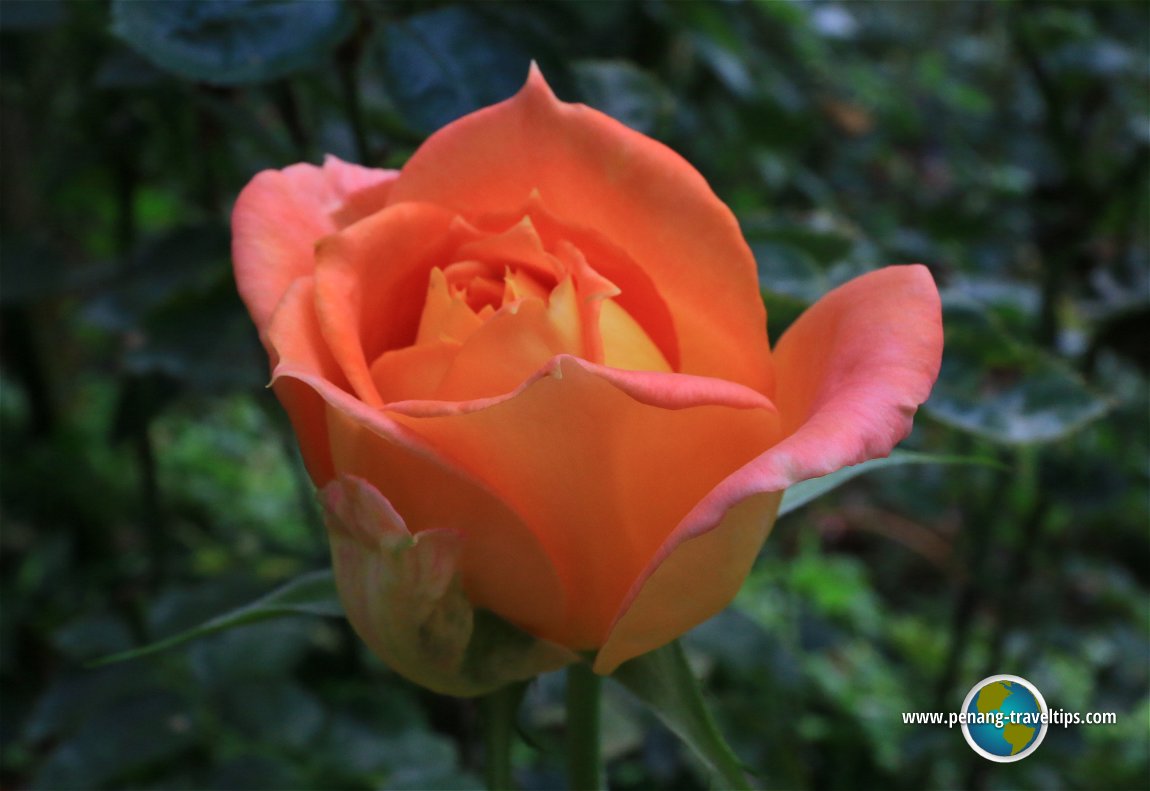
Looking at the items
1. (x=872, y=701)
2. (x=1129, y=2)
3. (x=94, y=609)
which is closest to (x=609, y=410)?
(x=94, y=609)

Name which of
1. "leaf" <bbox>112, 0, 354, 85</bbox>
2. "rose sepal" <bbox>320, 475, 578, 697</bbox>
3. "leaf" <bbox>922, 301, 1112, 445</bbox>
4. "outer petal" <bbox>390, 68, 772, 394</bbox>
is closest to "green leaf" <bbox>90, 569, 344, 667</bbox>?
"rose sepal" <bbox>320, 475, 578, 697</bbox>

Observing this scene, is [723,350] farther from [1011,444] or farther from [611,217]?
[1011,444]

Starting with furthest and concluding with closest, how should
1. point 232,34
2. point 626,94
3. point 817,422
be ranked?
point 626,94
point 232,34
point 817,422

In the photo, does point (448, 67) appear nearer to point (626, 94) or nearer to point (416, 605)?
point (626, 94)

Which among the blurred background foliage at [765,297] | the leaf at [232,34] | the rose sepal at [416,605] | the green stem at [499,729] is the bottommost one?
the blurred background foliage at [765,297]

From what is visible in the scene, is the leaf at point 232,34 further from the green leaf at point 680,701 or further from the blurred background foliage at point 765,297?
the green leaf at point 680,701

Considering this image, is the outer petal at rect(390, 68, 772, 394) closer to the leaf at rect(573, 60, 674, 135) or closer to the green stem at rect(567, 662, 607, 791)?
the green stem at rect(567, 662, 607, 791)

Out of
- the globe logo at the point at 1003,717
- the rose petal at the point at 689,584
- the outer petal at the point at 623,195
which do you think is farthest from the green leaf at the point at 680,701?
the globe logo at the point at 1003,717

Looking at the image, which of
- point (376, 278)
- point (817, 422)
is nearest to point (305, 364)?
point (376, 278)
